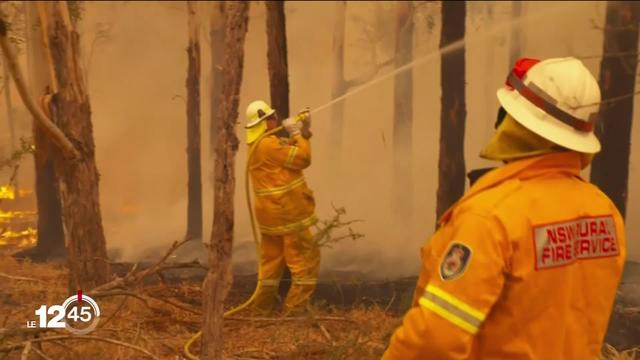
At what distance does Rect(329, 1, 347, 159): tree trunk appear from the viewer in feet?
16.7

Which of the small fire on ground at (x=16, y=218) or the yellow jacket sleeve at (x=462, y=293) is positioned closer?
the yellow jacket sleeve at (x=462, y=293)

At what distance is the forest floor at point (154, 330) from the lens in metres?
2.70

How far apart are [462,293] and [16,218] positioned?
3023mm

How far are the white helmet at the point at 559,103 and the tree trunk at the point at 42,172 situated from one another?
275 centimetres

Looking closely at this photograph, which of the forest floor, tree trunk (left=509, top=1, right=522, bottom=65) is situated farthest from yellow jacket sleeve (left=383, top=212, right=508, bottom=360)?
tree trunk (left=509, top=1, right=522, bottom=65)

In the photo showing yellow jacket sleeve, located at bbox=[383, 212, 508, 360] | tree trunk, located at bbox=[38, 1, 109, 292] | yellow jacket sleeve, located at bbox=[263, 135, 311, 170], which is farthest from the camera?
yellow jacket sleeve, located at bbox=[263, 135, 311, 170]

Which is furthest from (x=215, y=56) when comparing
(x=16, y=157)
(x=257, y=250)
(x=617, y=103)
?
(x=617, y=103)

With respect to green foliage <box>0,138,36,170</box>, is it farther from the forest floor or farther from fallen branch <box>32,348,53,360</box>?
fallen branch <box>32,348,53,360</box>

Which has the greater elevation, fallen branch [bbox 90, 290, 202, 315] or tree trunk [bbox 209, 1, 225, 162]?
tree trunk [bbox 209, 1, 225, 162]

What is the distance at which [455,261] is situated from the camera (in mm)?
1402

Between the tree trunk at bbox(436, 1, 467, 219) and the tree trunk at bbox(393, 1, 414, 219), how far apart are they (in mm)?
289

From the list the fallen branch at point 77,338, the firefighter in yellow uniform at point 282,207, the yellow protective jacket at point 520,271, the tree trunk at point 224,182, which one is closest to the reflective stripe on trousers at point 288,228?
the firefighter in yellow uniform at point 282,207

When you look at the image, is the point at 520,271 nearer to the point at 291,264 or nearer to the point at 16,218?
the point at 291,264

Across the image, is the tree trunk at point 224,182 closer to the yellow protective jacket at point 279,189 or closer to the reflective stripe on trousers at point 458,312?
the reflective stripe on trousers at point 458,312
